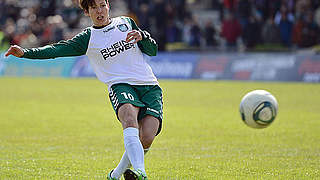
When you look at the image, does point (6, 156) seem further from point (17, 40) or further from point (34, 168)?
point (17, 40)

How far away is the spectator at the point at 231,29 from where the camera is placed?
91.8ft

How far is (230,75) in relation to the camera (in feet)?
85.5

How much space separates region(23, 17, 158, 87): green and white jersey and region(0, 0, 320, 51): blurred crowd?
1977 centimetres

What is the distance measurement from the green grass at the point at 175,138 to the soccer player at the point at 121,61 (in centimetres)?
89

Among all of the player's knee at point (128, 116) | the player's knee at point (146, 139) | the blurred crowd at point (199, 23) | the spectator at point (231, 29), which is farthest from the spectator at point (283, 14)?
the player's knee at point (128, 116)

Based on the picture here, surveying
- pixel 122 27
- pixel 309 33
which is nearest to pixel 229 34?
pixel 309 33

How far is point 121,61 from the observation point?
293 inches

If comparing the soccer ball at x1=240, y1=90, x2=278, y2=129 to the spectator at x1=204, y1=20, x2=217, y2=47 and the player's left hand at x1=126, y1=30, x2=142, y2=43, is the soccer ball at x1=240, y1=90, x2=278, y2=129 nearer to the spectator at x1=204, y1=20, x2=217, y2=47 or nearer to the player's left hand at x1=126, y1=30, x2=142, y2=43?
the player's left hand at x1=126, y1=30, x2=142, y2=43

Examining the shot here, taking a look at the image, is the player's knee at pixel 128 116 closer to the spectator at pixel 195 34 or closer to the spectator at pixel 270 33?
the spectator at pixel 270 33

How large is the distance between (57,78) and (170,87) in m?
7.72

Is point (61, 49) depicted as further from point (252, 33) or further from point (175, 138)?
point (252, 33)

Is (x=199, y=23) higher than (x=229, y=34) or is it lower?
lower

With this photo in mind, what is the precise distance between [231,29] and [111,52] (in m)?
21.2

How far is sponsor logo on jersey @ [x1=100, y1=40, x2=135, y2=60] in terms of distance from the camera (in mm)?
7422
